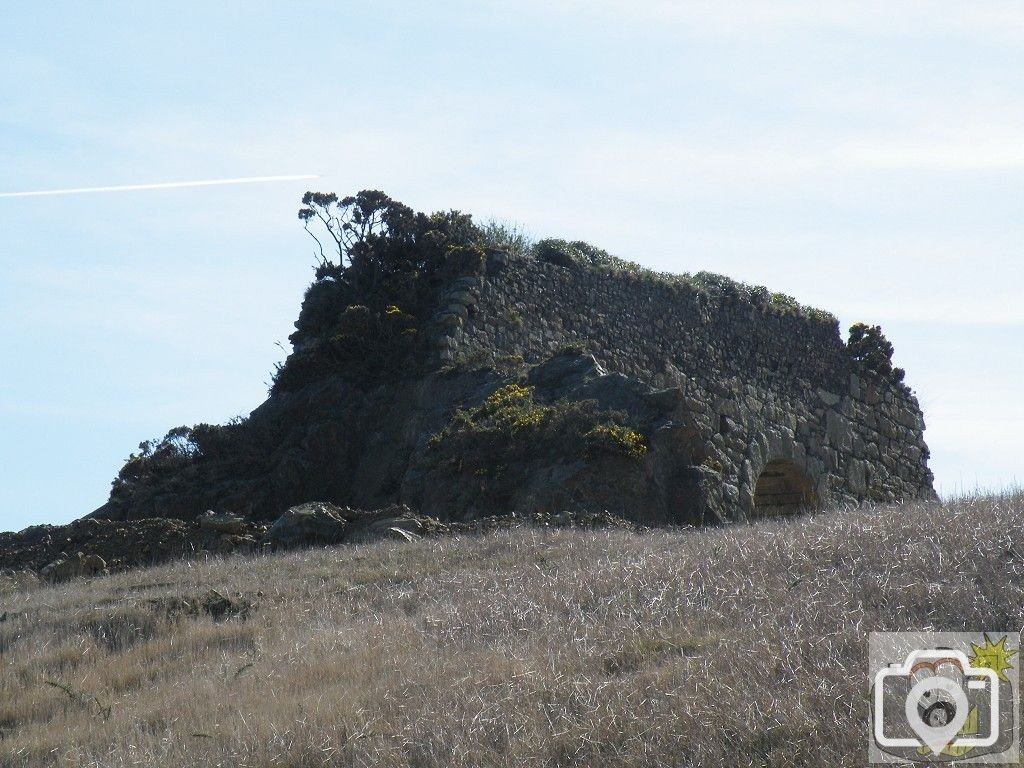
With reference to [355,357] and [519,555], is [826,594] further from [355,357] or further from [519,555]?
[355,357]

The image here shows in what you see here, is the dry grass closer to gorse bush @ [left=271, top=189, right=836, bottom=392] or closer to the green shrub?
gorse bush @ [left=271, top=189, right=836, bottom=392]

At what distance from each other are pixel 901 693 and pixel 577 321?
13.1 meters

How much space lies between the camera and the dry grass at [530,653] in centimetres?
543

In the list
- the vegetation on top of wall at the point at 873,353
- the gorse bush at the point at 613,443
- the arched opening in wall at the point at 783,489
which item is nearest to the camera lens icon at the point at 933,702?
the gorse bush at the point at 613,443

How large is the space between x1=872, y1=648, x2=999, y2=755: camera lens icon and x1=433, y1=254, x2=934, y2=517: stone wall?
1012cm

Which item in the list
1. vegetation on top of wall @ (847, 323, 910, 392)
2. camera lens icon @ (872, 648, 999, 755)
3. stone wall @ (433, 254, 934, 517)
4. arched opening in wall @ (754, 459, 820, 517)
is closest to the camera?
camera lens icon @ (872, 648, 999, 755)

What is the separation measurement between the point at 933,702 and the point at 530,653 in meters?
2.23

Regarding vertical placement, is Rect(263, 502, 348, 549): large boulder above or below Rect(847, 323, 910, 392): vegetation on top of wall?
below

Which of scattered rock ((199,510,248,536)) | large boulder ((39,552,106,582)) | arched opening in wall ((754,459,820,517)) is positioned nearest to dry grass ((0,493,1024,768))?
large boulder ((39,552,106,582))

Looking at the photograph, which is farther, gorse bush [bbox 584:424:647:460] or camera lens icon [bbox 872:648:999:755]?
gorse bush [bbox 584:424:647:460]

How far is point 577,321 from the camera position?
18125 mm

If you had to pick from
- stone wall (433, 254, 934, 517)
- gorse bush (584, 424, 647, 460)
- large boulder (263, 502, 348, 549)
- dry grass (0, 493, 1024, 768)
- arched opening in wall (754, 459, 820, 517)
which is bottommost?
dry grass (0, 493, 1024, 768)

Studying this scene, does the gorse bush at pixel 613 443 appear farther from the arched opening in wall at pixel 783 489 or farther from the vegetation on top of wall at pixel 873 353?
the vegetation on top of wall at pixel 873 353

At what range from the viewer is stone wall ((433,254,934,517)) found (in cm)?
1734
